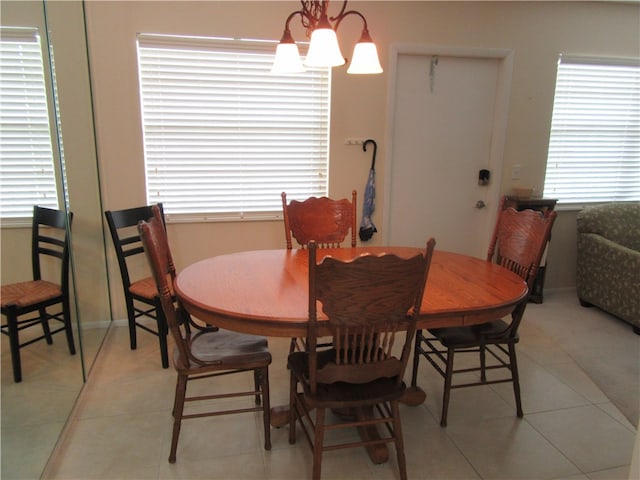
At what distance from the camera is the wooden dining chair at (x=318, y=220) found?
2.77 m

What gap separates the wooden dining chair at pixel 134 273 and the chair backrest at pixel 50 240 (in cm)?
43

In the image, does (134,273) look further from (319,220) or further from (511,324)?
(511,324)

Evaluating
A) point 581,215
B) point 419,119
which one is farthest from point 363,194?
point 581,215

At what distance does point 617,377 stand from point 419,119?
7.63ft

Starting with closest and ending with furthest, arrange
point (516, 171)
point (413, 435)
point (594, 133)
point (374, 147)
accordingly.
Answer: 1. point (413, 435)
2. point (374, 147)
3. point (516, 171)
4. point (594, 133)

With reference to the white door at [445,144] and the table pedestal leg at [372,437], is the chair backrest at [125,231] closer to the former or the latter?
the table pedestal leg at [372,437]

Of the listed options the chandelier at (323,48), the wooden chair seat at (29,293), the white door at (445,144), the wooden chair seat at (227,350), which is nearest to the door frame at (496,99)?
the white door at (445,144)

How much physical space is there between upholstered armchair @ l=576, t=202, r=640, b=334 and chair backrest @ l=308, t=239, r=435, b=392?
269 centimetres

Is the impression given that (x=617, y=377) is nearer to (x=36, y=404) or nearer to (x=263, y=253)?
(x=263, y=253)

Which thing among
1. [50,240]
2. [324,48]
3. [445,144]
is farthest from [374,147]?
[50,240]

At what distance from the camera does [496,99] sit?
12.4 ft

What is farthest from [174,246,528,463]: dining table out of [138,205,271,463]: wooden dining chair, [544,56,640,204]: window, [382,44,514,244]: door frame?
[544,56,640,204]: window

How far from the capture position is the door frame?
3.46m

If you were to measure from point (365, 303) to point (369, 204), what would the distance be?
85.3 inches
